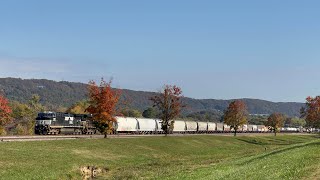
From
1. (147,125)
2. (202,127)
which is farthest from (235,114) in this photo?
(147,125)

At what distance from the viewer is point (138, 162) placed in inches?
2072

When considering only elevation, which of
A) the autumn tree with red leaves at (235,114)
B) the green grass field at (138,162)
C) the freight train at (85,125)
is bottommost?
the green grass field at (138,162)

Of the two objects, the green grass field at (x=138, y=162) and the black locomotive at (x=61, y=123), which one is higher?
the black locomotive at (x=61, y=123)

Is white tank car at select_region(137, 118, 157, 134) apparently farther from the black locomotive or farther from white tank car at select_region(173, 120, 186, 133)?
the black locomotive

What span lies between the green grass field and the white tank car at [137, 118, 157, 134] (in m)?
36.7

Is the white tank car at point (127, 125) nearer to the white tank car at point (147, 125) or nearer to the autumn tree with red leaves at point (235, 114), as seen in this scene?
the white tank car at point (147, 125)

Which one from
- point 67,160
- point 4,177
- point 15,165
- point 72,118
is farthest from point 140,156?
point 72,118

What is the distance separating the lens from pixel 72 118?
291 ft

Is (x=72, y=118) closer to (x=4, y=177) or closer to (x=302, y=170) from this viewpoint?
(x=4, y=177)

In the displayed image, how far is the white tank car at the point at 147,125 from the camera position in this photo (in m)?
111

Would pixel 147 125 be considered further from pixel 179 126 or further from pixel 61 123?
pixel 61 123

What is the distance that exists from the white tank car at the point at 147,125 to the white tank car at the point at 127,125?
2.01 metres

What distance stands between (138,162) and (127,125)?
2053 inches

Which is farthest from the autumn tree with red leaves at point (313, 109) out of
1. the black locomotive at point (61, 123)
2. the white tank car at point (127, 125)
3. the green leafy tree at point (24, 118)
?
the green leafy tree at point (24, 118)
